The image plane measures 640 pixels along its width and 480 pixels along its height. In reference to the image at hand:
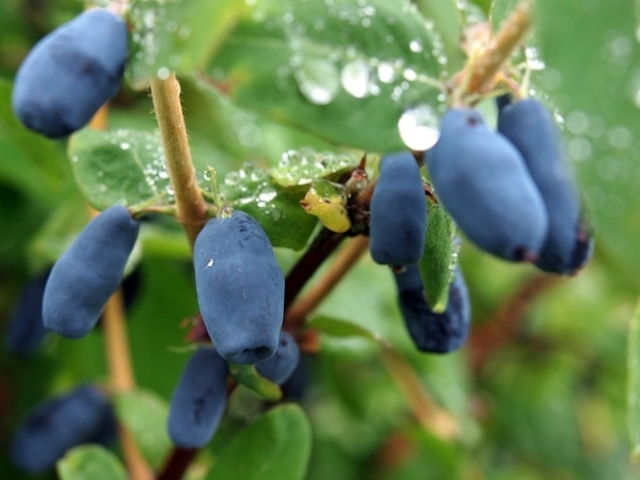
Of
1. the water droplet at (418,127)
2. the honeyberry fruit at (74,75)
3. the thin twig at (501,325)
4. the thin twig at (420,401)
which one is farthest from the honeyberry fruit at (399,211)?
the thin twig at (501,325)

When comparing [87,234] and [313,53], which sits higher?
[313,53]

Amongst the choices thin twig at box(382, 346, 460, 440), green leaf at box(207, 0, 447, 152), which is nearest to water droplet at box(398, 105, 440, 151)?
green leaf at box(207, 0, 447, 152)

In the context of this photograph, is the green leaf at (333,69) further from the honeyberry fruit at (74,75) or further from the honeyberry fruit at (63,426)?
the honeyberry fruit at (63,426)

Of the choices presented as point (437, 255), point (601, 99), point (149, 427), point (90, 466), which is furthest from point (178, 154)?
point (149, 427)

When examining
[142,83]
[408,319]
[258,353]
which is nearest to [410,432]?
[408,319]

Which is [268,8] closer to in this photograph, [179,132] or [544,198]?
[179,132]

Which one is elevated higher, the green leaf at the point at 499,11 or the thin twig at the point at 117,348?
the green leaf at the point at 499,11

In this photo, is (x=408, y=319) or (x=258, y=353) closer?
(x=258, y=353)
